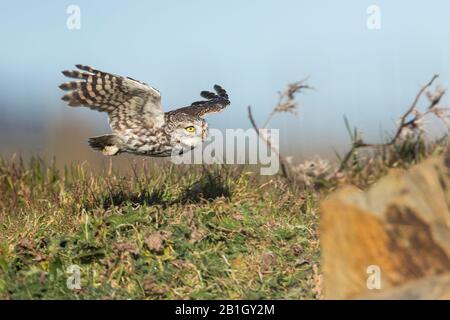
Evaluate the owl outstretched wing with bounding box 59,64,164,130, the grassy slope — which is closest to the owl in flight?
the owl outstretched wing with bounding box 59,64,164,130

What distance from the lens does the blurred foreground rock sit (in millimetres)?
5293

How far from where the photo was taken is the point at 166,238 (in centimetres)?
714

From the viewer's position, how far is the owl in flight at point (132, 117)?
→ 8.07 metres

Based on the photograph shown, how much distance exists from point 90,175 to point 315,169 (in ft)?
8.81

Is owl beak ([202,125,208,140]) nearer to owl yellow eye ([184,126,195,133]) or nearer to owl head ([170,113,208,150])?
owl head ([170,113,208,150])

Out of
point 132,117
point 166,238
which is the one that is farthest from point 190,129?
point 166,238

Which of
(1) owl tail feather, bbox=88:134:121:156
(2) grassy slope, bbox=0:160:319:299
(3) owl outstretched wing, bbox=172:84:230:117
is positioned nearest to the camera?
(2) grassy slope, bbox=0:160:319:299

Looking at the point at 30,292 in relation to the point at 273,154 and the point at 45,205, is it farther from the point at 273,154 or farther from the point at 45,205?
the point at 273,154

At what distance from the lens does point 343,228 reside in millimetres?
5352

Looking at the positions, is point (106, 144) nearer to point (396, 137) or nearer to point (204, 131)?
point (204, 131)

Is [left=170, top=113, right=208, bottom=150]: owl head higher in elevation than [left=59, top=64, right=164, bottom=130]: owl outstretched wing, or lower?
lower

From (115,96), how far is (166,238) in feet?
6.05

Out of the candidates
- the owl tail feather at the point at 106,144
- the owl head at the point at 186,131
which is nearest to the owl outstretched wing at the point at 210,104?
the owl head at the point at 186,131
